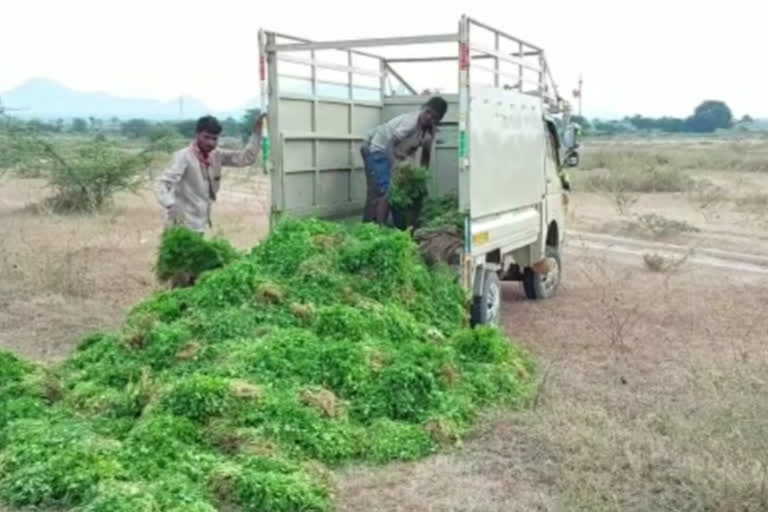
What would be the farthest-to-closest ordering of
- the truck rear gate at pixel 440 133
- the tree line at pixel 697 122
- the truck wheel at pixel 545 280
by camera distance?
the tree line at pixel 697 122 < the truck wheel at pixel 545 280 < the truck rear gate at pixel 440 133

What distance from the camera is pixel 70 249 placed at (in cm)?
1416

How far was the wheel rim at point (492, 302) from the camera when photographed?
29.3ft

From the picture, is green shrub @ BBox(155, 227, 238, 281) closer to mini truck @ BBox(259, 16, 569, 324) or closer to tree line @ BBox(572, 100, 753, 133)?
mini truck @ BBox(259, 16, 569, 324)

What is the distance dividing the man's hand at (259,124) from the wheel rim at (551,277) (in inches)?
153

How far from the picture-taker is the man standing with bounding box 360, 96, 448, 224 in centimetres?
958

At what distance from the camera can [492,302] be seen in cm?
908

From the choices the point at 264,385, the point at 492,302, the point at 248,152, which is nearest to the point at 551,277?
the point at 492,302

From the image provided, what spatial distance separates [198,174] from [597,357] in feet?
12.4

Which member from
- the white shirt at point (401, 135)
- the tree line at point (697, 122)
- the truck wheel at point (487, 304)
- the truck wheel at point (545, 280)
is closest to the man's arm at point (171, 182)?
the white shirt at point (401, 135)

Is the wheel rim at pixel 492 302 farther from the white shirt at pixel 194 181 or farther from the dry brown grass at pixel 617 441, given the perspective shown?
the white shirt at pixel 194 181

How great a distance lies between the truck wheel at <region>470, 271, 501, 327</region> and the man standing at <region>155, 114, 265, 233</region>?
7.65 feet

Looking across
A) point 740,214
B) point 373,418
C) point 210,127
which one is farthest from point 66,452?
point 740,214

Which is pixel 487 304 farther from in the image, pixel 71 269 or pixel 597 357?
pixel 71 269

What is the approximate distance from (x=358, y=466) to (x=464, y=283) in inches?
112
